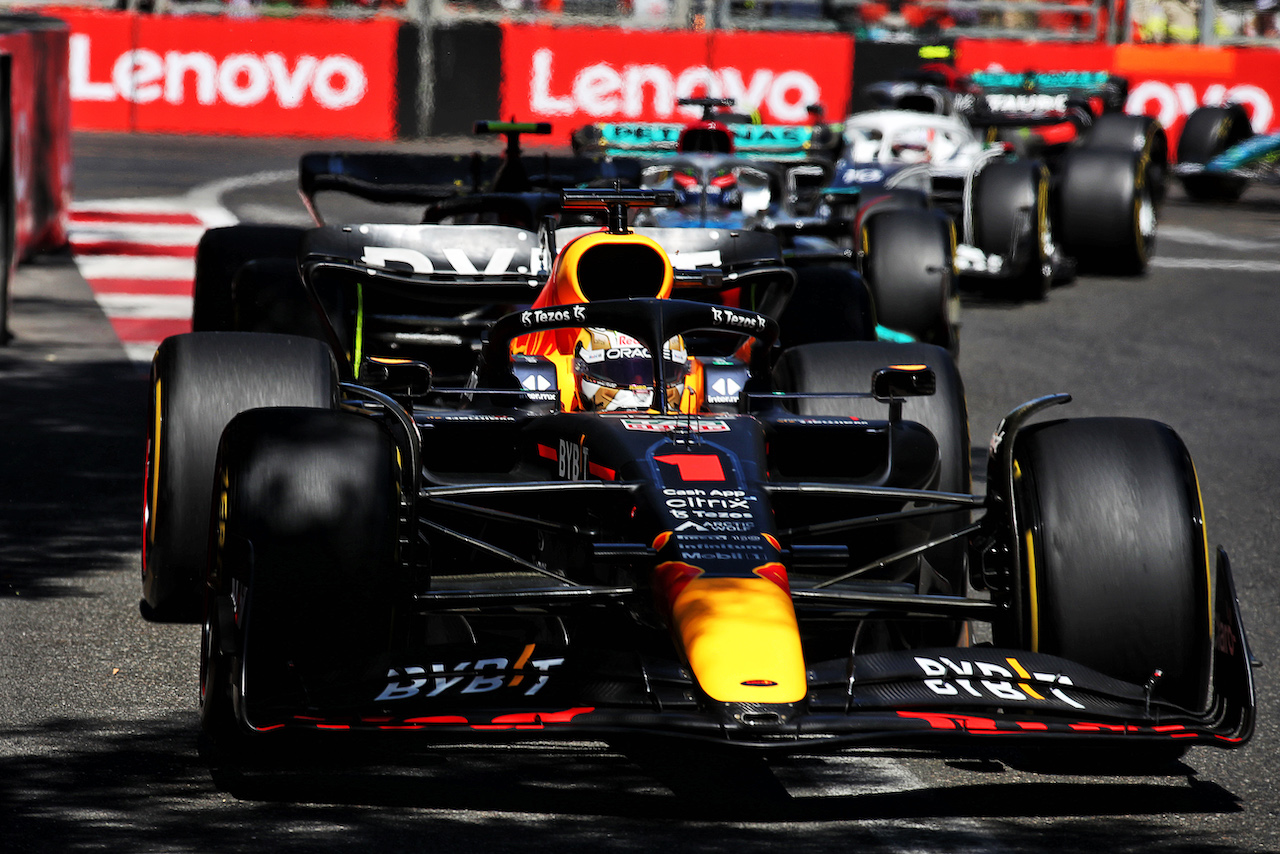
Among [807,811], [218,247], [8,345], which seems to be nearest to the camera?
[807,811]

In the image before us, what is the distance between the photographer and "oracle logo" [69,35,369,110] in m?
21.4

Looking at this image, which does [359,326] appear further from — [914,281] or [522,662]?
[522,662]

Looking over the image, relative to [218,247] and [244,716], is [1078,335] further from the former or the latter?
[244,716]

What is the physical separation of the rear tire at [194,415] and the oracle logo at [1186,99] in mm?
Result: 17024

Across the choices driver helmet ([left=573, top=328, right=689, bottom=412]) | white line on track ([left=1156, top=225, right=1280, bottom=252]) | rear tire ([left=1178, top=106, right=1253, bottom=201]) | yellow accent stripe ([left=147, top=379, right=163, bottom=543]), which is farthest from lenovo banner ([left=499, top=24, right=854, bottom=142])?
yellow accent stripe ([left=147, top=379, right=163, bottom=543])

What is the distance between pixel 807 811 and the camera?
4375 mm

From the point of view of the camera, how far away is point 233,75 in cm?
2173

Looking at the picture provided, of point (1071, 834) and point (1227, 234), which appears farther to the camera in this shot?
point (1227, 234)

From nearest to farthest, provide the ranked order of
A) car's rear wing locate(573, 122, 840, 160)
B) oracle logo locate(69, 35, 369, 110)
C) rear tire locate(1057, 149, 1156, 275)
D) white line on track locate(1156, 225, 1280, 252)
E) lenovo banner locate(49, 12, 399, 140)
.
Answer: car's rear wing locate(573, 122, 840, 160) → rear tire locate(1057, 149, 1156, 275) → white line on track locate(1156, 225, 1280, 252) → lenovo banner locate(49, 12, 399, 140) → oracle logo locate(69, 35, 369, 110)

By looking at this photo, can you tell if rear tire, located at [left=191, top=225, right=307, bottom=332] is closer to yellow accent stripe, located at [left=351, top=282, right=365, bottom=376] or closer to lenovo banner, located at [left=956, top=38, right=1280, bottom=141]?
yellow accent stripe, located at [left=351, top=282, right=365, bottom=376]

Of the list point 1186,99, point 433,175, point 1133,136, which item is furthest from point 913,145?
point 1186,99

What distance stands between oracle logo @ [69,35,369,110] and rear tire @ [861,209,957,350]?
13101mm

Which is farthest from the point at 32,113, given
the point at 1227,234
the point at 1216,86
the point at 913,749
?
the point at 1216,86

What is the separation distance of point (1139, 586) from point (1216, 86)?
59.3 feet
